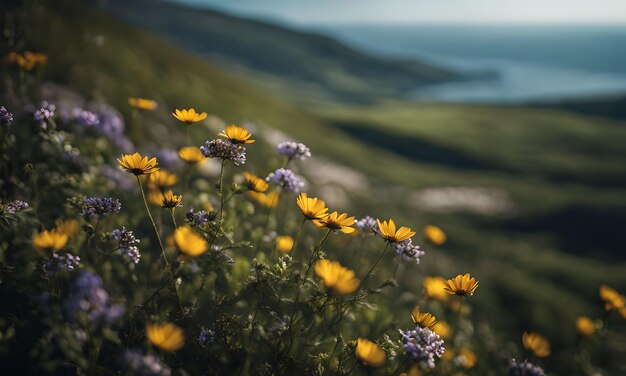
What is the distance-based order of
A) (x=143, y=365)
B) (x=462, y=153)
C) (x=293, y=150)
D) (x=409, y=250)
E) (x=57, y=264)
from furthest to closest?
(x=462, y=153)
(x=293, y=150)
(x=409, y=250)
(x=57, y=264)
(x=143, y=365)

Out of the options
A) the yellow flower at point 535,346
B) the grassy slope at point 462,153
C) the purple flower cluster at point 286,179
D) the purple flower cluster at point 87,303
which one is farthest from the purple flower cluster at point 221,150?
the grassy slope at point 462,153

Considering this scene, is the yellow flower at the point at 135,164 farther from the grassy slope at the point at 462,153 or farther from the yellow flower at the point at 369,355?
the grassy slope at the point at 462,153

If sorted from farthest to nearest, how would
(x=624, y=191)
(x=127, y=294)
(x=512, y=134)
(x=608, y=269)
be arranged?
(x=512, y=134) < (x=624, y=191) < (x=608, y=269) < (x=127, y=294)

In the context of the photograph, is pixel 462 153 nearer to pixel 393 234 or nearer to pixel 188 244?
pixel 393 234

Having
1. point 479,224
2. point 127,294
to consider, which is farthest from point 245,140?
point 479,224

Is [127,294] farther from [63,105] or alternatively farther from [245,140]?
[63,105]

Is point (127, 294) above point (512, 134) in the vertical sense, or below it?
above

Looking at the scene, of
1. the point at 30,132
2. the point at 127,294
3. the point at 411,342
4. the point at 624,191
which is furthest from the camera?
the point at 624,191

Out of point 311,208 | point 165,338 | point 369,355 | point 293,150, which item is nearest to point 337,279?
point 369,355
